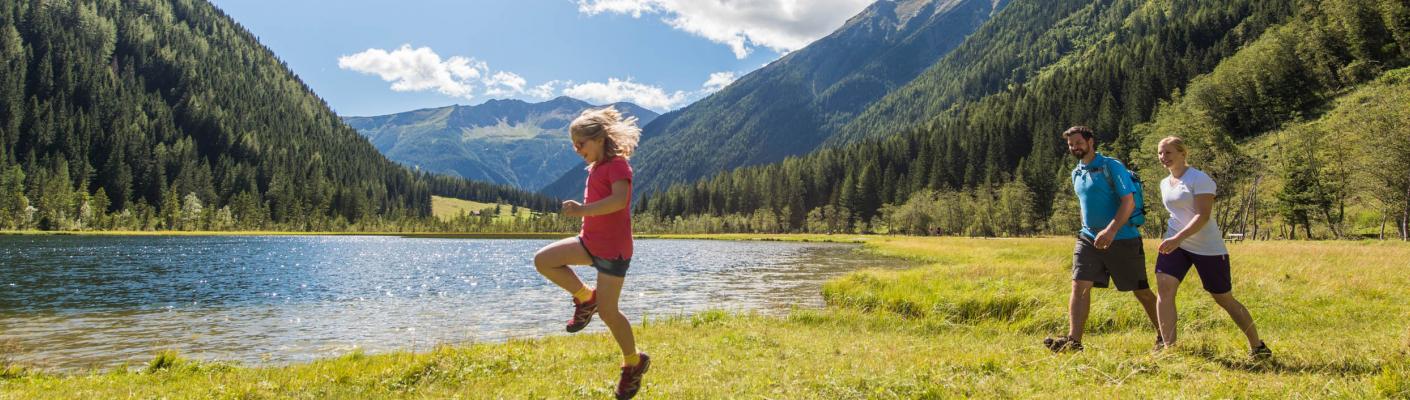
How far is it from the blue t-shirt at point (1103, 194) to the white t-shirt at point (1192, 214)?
47 centimetres

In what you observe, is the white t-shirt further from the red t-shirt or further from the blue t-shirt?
the red t-shirt

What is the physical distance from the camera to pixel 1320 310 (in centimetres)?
1297

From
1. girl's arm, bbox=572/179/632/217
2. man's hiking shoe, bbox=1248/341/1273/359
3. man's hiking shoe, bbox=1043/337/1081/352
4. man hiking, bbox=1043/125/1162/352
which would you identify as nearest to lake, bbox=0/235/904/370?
girl's arm, bbox=572/179/632/217

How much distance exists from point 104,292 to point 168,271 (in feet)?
55.5

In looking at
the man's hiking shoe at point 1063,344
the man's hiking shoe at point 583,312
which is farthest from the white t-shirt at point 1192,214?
the man's hiking shoe at point 583,312

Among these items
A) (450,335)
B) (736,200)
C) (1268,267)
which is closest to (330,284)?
(450,335)

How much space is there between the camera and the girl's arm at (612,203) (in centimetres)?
581

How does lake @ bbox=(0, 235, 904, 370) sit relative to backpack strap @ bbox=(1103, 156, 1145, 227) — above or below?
below

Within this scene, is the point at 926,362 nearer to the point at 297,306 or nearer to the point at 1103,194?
the point at 1103,194

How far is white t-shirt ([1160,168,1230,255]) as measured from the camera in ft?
26.2

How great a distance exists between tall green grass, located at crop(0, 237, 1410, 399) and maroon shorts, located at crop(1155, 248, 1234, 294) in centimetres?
81

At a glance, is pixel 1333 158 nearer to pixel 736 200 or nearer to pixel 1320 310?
pixel 1320 310

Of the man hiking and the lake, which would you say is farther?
the lake

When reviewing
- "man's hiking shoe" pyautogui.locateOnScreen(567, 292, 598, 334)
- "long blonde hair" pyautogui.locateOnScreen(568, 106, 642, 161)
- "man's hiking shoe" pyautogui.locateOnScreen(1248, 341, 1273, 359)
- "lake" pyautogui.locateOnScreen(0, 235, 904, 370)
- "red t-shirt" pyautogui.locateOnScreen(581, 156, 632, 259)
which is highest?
"long blonde hair" pyautogui.locateOnScreen(568, 106, 642, 161)
